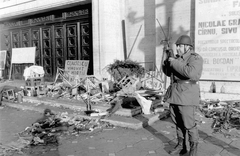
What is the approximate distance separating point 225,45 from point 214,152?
480 centimetres

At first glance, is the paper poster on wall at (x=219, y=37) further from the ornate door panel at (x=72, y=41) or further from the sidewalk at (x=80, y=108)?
the ornate door panel at (x=72, y=41)

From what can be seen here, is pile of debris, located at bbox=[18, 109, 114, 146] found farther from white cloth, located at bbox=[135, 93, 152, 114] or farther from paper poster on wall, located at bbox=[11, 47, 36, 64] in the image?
paper poster on wall, located at bbox=[11, 47, 36, 64]

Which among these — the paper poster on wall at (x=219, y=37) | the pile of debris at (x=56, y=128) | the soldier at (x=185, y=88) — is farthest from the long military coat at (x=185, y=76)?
the paper poster on wall at (x=219, y=37)

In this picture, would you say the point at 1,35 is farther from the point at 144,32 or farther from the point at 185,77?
the point at 185,77

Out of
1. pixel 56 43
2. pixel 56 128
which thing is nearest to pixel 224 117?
pixel 56 128

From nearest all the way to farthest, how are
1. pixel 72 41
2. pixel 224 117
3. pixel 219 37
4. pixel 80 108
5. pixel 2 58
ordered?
pixel 224 117 → pixel 80 108 → pixel 219 37 → pixel 72 41 → pixel 2 58

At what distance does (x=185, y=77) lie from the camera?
4.07m

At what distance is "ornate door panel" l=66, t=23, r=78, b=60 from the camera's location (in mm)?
12264

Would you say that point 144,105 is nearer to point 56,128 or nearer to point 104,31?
point 56,128

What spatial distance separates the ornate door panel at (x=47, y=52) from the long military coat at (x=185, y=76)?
33.9 ft

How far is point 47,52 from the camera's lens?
44.9 feet

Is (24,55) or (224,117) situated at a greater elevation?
(24,55)

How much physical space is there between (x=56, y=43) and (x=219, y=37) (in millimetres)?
8241

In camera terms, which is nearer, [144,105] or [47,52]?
[144,105]
